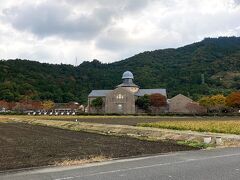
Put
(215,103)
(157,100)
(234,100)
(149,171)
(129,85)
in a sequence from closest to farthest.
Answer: (149,171) < (234,100) < (215,103) < (157,100) < (129,85)

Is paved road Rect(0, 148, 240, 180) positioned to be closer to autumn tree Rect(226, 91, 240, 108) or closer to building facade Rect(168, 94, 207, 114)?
autumn tree Rect(226, 91, 240, 108)

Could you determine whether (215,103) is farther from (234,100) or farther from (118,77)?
(118,77)

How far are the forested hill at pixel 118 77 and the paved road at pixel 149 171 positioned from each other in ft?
431

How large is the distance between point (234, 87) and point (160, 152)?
499ft

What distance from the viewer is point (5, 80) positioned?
489 feet

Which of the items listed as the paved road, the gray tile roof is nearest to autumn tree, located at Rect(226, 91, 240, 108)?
the gray tile roof

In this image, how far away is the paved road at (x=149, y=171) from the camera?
11.8 m

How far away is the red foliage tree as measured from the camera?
12088cm

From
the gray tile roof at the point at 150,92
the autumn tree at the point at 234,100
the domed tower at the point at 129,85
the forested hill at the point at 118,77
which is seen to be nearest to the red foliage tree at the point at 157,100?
the gray tile roof at the point at 150,92

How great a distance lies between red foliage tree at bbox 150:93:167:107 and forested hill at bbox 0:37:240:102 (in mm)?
27690

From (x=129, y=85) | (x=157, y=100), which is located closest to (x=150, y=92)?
(x=129, y=85)

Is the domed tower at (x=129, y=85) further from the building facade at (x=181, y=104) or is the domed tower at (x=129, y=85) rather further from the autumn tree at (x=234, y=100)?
the autumn tree at (x=234, y=100)

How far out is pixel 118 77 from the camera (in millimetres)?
189625

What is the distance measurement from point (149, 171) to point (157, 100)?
108423 millimetres
